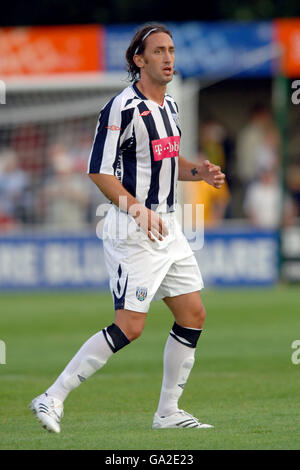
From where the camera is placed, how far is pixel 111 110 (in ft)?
21.3

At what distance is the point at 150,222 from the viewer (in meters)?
6.38

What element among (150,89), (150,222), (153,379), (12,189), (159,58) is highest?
(159,58)

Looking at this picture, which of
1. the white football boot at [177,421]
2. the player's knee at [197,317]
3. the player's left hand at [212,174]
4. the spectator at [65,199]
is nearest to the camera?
the white football boot at [177,421]

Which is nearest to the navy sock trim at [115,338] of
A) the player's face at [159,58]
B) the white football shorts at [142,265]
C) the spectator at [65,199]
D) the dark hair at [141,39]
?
the white football shorts at [142,265]

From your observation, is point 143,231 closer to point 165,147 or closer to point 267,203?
point 165,147

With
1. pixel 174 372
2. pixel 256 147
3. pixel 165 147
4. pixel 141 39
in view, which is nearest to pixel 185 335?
pixel 174 372

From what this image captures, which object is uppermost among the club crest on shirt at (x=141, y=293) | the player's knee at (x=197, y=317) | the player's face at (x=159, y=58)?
the player's face at (x=159, y=58)

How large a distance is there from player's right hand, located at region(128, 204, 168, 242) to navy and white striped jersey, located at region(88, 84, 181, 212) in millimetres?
251

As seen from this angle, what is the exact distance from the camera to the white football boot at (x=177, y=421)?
21.7ft

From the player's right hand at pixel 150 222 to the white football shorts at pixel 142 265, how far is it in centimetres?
14

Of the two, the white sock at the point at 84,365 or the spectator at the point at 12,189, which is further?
the spectator at the point at 12,189

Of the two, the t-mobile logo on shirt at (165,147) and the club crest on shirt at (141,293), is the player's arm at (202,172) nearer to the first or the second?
the t-mobile logo on shirt at (165,147)

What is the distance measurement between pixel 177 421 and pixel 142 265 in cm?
102

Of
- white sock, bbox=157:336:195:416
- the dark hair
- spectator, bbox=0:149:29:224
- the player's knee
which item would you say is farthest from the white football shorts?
spectator, bbox=0:149:29:224
